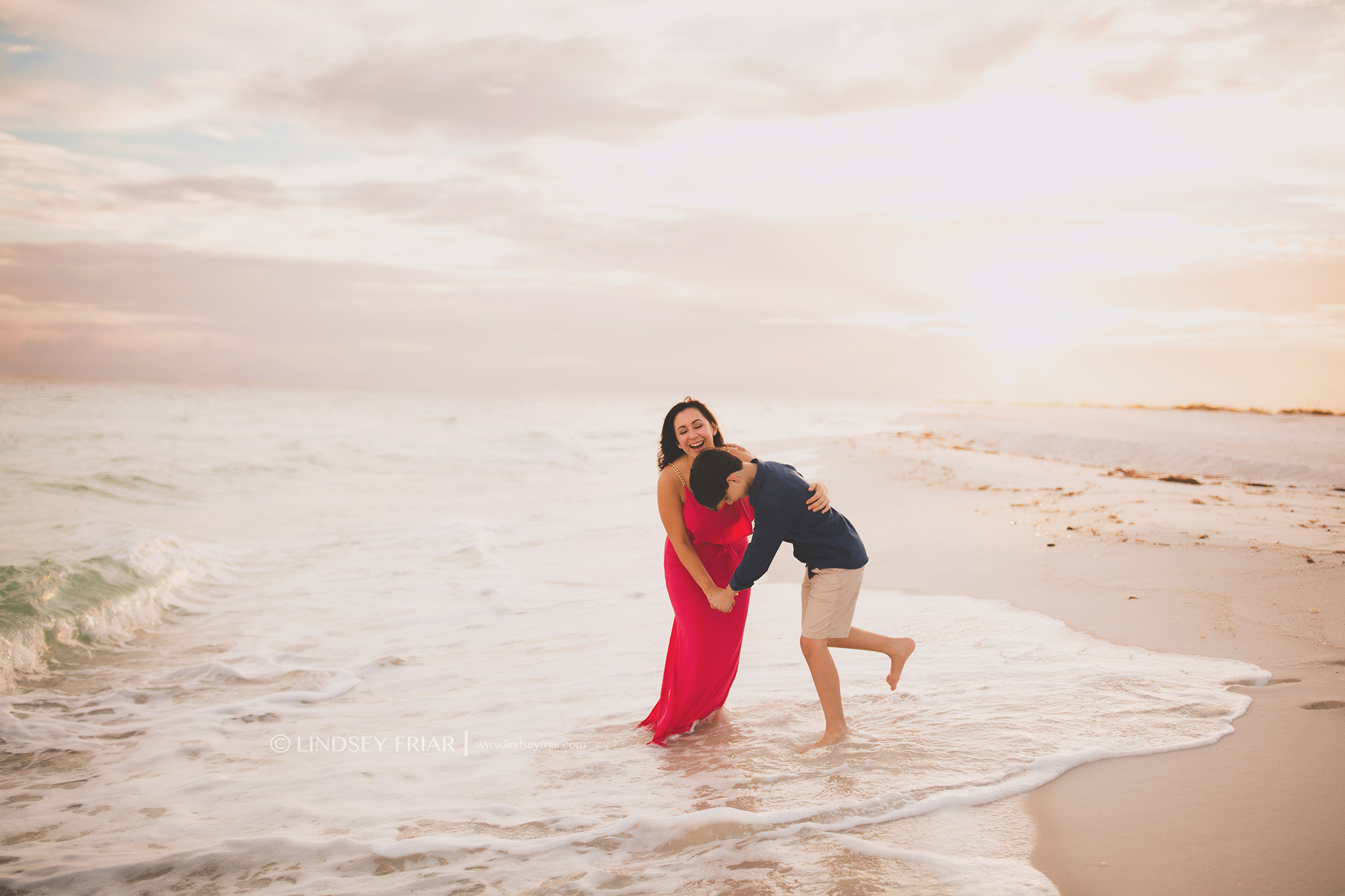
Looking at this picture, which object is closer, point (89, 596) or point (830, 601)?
point (830, 601)

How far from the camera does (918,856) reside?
10.1 feet

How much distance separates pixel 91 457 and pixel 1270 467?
29.4 meters

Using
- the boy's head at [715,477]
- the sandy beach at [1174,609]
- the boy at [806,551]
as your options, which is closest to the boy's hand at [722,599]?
the boy at [806,551]

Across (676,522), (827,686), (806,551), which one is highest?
(676,522)

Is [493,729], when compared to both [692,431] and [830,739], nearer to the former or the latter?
[830,739]

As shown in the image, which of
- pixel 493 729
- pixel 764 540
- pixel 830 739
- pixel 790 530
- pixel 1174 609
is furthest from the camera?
pixel 1174 609

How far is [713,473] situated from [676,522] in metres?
0.68

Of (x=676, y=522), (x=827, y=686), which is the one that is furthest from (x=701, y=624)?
(x=827, y=686)

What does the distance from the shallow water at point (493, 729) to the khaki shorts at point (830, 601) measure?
2.24ft

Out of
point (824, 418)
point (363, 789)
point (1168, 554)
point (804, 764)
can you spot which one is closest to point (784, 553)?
point (1168, 554)

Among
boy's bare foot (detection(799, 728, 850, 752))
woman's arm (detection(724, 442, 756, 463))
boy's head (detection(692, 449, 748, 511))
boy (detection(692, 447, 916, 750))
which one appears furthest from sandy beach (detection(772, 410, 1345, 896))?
woman's arm (detection(724, 442, 756, 463))

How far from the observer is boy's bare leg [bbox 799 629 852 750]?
4.14m

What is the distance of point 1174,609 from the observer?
5938 mm

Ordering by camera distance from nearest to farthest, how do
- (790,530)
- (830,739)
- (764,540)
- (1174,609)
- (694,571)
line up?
(764,540)
(790,530)
(830,739)
(694,571)
(1174,609)
